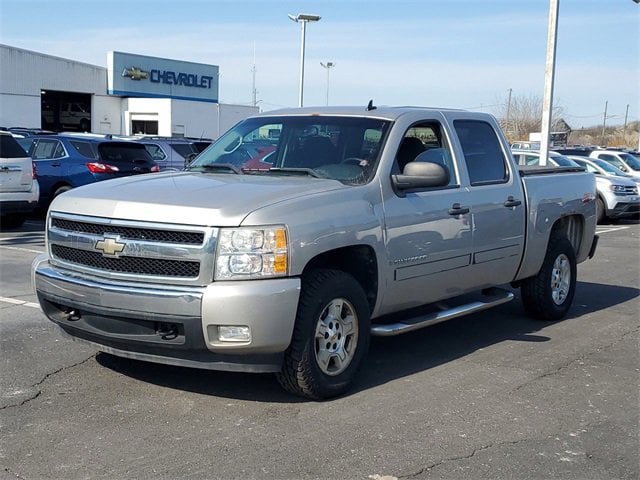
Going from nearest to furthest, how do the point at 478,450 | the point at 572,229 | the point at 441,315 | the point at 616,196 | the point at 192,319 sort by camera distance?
the point at 478,450 → the point at 192,319 → the point at 441,315 → the point at 572,229 → the point at 616,196

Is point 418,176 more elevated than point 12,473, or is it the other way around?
point 418,176

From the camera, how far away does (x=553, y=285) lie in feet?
26.6

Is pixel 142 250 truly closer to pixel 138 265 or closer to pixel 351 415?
pixel 138 265

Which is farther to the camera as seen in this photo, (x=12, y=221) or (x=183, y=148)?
(x=183, y=148)

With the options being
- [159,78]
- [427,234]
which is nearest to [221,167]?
[427,234]

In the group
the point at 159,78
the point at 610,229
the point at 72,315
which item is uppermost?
the point at 159,78

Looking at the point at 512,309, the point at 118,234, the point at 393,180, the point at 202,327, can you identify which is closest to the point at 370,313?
the point at 393,180

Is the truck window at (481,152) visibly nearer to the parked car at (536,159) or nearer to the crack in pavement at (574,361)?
the crack in pavement at (574,361)

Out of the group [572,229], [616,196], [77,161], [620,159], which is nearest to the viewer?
[572,229]

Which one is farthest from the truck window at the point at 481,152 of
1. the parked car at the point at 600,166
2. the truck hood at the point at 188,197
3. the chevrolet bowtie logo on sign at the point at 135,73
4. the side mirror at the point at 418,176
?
the chevrolet bowtie logo on sign at the point at 135,73

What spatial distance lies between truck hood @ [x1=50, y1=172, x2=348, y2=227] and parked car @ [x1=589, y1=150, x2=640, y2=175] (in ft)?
64.7

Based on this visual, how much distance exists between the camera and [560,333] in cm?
768

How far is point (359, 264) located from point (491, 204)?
1.71 m

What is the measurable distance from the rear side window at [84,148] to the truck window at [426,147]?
10.6 metres
